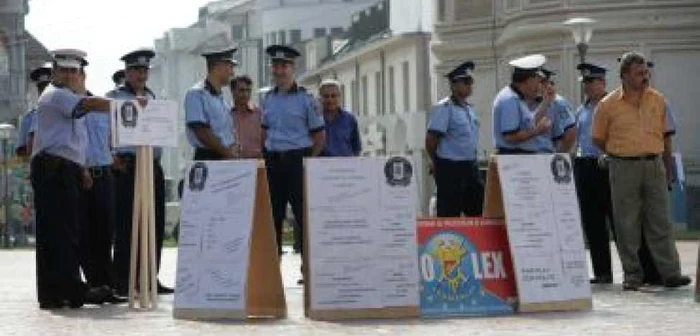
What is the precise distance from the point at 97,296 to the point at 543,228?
381 centimetres

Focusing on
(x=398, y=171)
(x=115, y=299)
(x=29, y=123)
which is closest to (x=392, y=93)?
(x=29, y=123)

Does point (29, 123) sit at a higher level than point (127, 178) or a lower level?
higher

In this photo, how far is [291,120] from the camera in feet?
56.3

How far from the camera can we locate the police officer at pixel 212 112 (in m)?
15.4

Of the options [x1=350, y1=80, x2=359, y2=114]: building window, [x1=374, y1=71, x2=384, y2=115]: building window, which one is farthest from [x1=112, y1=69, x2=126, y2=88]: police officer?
[x1=350, y1=80, x2=359, y2=114]: building window

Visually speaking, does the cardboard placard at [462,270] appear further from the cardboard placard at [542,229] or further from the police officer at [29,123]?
the police officer at [29,123]

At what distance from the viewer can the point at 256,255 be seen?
13828 mm

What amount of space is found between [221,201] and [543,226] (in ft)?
7.85

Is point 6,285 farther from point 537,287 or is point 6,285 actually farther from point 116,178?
point 537,287

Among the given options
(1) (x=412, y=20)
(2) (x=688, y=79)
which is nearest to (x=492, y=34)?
(2) (x=688, y=79)

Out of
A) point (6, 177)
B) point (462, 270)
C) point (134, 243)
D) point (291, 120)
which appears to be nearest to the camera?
point (462, 270)

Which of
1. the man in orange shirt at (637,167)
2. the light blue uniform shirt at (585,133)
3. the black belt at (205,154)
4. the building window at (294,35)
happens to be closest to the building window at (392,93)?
the building window at (294,35)

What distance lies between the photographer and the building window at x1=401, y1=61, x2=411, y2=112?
6856 centimetres

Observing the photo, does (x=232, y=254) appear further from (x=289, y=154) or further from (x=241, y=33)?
(x=241, y=33)
